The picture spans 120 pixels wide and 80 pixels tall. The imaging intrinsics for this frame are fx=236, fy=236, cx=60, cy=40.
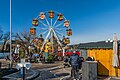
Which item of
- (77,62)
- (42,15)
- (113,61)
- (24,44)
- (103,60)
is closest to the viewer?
(77,62)

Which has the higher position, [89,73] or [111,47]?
[111,47]

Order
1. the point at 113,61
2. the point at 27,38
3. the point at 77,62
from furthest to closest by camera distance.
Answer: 1. the point at 27,38
2. the point at 113,61
3. the point at 77,62

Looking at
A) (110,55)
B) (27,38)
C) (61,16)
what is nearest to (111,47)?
(110,55)

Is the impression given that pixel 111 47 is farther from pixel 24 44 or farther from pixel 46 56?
pixel 24 44

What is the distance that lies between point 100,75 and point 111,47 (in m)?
2.19

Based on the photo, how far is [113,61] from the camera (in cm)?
1619

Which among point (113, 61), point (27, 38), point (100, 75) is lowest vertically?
point (100, 75)

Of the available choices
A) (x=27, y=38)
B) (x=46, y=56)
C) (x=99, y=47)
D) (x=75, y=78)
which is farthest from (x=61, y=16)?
(x=75, y=78)

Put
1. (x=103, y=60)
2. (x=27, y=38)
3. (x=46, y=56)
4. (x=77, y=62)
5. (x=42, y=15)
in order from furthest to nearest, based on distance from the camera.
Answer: (x=27, y=38) < (x=42, y=15) < (x=46, y=56) < (x=103, y=60) < (x=77, y=62)

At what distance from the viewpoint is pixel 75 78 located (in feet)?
48.2

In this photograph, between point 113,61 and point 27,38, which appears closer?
point 113,61

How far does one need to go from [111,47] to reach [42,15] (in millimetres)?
28293

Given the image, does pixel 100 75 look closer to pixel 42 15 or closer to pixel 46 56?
pixel 46 56

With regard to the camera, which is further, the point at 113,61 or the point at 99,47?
the point at 99,47
